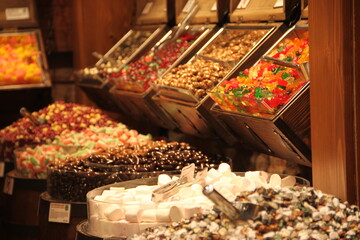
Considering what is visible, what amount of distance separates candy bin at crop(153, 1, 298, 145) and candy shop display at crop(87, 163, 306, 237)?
127 centimetres

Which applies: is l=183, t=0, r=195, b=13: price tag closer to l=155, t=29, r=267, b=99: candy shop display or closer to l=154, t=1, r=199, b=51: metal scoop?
l=154, t=1, r=199, b=51: metal scoop

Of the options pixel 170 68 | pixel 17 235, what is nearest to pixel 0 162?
pixel 17 235

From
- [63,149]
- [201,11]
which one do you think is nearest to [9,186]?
[63,149]

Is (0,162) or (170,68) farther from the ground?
(170,68)

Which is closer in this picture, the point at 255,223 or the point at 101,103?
the point at 255,223

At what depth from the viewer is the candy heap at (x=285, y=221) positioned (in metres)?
2.09

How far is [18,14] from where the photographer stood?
7.67 metres

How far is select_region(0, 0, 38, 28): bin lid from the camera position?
7648mm

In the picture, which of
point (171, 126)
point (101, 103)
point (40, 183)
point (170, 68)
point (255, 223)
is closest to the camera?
point (255, 223)

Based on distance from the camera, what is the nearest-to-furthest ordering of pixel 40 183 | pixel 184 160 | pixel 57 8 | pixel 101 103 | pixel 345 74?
1. pixel 345 74
2. pixel 184 160
3. pixel 40 183
4. pixel 101 103
5. pixel 57 8

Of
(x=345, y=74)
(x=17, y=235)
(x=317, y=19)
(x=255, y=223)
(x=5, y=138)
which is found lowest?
(x=17, y=235)

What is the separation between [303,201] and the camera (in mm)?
2236

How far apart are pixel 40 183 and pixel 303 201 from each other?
7.78 feet

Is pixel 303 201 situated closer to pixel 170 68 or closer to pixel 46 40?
pixel 170 68
